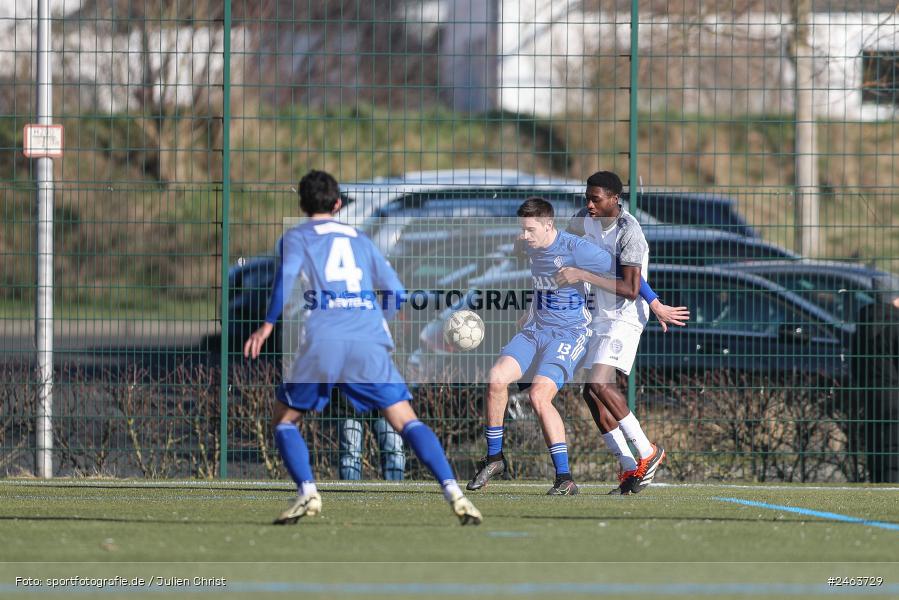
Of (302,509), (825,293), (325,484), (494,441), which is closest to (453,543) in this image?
(302,509)

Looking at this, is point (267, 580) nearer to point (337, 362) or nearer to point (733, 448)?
point (337, 362)

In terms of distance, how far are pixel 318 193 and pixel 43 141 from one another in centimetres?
451

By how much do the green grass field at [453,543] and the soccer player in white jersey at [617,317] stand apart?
0.32 m

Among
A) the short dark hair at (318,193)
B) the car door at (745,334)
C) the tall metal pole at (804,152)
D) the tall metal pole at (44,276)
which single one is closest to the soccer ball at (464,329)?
the car door at (745,334)

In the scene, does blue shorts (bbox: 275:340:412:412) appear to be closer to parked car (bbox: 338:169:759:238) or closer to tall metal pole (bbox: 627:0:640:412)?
parked car (bbox: 338:169:759:238)

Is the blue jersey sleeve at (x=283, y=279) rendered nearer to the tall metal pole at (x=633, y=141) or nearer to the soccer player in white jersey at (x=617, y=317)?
the soccer player in white jersey at (x=617, y=317)

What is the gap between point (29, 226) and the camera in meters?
11.8

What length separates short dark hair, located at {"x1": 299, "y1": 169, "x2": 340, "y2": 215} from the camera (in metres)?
7.38

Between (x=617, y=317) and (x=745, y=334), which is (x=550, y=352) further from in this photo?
(x=745, y=334)

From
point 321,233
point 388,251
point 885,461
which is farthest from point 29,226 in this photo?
point 885,461

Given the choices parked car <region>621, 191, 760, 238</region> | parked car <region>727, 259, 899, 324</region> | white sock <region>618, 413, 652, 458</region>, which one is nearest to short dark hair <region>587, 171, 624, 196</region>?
white sock <region>618, 413, 652, 458</region>

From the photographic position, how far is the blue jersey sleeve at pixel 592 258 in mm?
9336

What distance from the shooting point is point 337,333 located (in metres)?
7.18

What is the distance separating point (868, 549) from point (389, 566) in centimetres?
224
